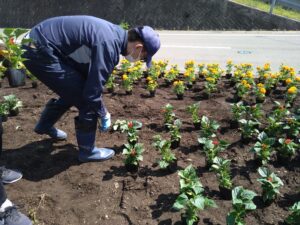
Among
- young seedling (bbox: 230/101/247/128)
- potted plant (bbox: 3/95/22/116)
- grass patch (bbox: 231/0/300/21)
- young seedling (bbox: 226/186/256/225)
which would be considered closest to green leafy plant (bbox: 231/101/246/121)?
young seedling (bbox: 230/101/247/128)

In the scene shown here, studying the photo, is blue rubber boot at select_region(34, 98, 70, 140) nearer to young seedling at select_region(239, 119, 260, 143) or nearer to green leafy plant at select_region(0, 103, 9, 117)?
green leafy plant at select_region(0, 103, 9, 117)

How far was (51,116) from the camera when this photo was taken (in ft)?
11.9

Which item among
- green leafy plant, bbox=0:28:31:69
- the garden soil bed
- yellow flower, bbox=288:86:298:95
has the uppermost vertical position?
green leafy plant, bbox=0:28:31:69

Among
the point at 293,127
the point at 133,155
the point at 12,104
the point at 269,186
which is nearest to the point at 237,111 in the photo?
the point at 293,127

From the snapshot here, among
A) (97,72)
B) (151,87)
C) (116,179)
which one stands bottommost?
(116,179)

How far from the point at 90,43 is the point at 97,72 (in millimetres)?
273

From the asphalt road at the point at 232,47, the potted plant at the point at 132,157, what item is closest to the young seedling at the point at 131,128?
the potted plant at the point at 132,157

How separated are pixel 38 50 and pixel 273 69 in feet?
18.6

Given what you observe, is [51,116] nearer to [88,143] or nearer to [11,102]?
[88,143]

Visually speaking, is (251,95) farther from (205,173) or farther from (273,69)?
(273,69)

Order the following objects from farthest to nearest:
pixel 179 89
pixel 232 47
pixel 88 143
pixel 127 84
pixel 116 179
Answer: pixel 232 47 → pixel 127 84 → pixel 179 89 → pixel 88 143 → pixel 116 179

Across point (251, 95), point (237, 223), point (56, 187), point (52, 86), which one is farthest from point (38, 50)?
point (251, 95)

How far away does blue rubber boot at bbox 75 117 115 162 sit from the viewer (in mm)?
3250

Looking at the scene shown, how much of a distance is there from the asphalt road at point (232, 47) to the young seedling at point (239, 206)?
17.5 feet
